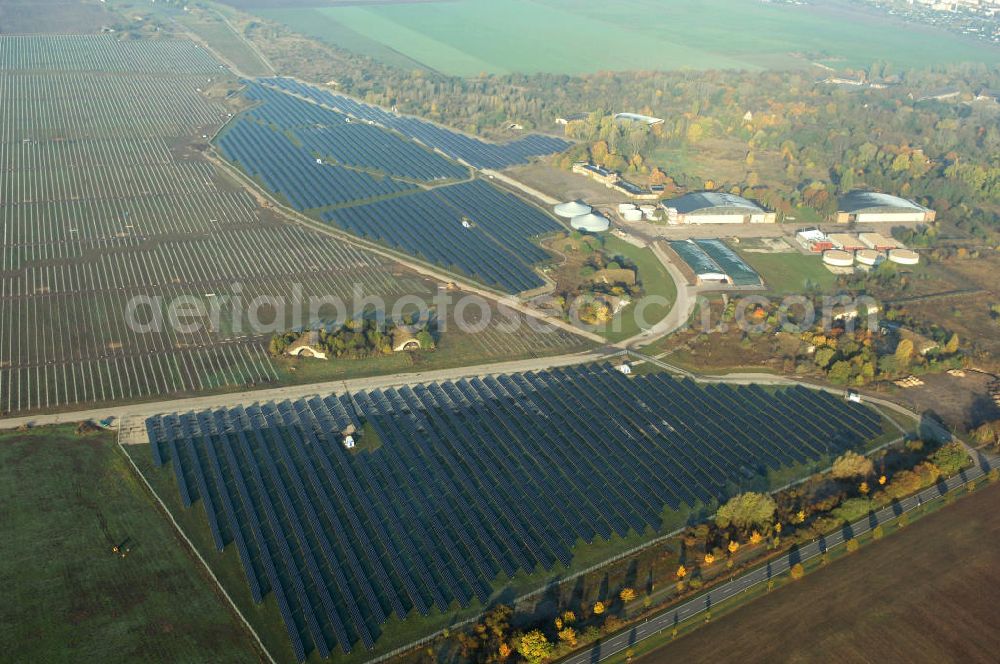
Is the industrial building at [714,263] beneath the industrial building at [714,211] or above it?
beneath

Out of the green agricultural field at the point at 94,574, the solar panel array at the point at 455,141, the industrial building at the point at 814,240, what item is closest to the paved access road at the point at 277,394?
the green agricultural field at the point at 94,574

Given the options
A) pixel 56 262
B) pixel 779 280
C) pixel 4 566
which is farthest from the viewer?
pixel 779 280

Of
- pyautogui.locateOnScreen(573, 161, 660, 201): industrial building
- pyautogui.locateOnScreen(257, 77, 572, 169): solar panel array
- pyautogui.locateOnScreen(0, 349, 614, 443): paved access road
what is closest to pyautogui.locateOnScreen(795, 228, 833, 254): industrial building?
pyautogui.locateOnScreen(573, 161, 660, 201): industrial building

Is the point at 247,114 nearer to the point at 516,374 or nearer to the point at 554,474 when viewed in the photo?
the point at 516,374

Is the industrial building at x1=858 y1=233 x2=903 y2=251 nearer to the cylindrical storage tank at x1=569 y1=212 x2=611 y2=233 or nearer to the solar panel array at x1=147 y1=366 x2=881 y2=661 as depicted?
the cylindrical storage tank at x1=569 y1=212 x2=611 y2=233

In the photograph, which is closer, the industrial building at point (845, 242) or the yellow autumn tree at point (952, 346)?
the yellow autumn tree at point (952, 346)

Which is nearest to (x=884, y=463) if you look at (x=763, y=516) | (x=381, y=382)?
(x=763, y=516)

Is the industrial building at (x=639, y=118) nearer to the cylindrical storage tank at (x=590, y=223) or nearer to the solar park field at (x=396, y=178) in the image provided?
the solar park field at (x=396, y=178)
